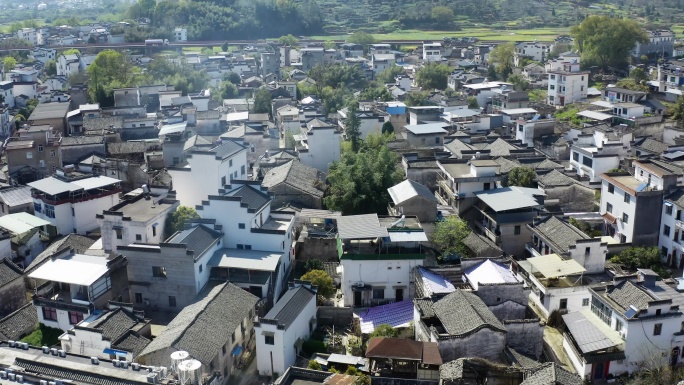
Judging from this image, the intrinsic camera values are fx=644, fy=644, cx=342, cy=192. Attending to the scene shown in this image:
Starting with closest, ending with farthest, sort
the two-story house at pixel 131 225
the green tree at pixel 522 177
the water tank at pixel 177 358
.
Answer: the water tank at pixel 177 358, the two-story house at pixel 131 225, the green tree at pixel 522 177

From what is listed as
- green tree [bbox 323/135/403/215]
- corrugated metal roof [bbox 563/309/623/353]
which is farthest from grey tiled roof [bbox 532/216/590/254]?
green tree [bbox 323/135/403/215]

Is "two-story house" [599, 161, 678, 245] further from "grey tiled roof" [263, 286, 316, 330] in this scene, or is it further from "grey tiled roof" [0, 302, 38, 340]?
"grey tiled roof" [0, 302, 38, 340]


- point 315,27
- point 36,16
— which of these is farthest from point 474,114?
point 36,16

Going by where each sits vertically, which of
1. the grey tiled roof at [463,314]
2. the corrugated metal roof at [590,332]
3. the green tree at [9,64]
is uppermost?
the green tree at [9,64]

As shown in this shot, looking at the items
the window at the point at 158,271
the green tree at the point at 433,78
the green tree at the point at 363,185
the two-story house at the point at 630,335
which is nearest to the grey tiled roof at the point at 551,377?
the two-story house at the point at 630,335

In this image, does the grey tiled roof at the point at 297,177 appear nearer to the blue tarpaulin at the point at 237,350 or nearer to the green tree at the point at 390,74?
the blue tarpaulin at the point at 237,350

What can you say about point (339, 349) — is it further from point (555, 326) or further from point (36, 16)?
point (36, 16)

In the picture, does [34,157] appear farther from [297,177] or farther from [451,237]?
[451,237]

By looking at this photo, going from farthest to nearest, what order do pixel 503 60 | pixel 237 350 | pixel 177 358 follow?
pixel 503 60
pixel 237 350
pixel 177 358

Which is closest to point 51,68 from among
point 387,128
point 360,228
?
point 387,128
